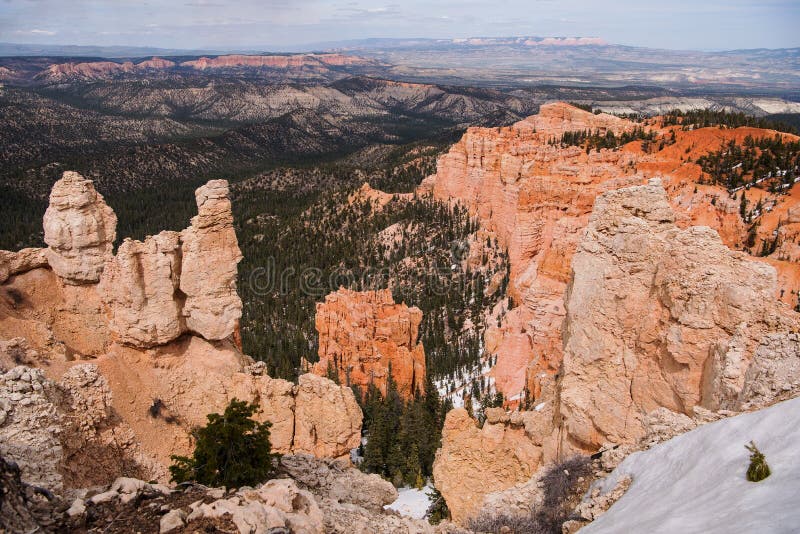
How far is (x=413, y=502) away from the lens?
22.8 m

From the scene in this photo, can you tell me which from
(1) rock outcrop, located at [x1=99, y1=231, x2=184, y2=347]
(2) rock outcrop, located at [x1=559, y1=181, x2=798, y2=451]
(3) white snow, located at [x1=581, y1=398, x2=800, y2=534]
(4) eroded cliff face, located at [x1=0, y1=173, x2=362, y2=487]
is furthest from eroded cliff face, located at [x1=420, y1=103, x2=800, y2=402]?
(1) rock outcrop, located at [x1=99, y1=231, x2=184, y2=347]

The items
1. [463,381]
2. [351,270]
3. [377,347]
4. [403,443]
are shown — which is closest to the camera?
[403,443]

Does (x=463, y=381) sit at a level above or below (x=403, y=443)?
below

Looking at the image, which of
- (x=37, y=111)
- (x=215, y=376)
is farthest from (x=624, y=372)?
(x=37, y=111)

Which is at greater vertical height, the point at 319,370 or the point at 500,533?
the point at 500,533

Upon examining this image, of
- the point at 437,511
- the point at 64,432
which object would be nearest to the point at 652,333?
the point at 437,511

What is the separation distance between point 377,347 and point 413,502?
755 inches

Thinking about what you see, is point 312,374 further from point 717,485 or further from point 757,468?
point 757,468

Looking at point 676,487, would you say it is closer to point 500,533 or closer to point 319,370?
point 500,533

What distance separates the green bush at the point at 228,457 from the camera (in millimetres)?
11594

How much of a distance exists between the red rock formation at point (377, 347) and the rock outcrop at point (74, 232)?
25.8m

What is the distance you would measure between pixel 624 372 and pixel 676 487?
18.1 ft

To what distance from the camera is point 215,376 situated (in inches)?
627

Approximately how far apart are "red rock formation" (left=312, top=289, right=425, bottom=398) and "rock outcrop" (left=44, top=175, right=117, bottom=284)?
25.8 metres
